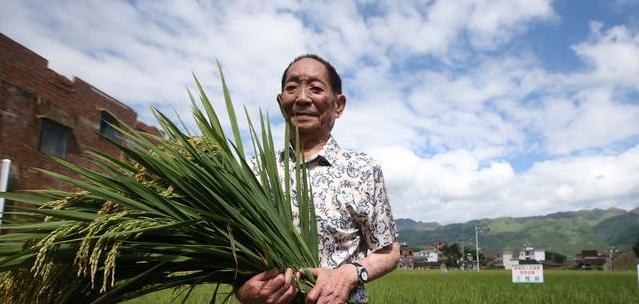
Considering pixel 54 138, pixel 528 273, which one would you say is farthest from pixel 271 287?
pixel 528 273

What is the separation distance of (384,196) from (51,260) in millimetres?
982

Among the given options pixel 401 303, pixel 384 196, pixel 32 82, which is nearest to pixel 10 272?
pixel 384 196

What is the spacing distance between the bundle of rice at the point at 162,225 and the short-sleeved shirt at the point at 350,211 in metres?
0.11

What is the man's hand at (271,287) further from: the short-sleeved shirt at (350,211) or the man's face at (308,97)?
the man's face at (308,97)

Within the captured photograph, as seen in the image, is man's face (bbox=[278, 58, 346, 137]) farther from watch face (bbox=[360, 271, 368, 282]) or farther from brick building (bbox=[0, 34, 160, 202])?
brick building (bbox=[0, 34, 160, 202])

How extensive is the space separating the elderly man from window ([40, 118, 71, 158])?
10.7 m

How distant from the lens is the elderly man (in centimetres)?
145

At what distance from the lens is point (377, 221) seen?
1562 mm

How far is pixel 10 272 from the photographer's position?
1.16m

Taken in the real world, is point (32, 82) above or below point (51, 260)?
above

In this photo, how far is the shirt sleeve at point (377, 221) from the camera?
1549 millimetres

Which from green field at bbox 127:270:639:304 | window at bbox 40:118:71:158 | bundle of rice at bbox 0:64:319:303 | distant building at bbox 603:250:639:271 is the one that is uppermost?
window at bbox 40:118:71:158

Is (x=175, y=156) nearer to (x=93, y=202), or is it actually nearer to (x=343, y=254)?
(x=93, y=202)

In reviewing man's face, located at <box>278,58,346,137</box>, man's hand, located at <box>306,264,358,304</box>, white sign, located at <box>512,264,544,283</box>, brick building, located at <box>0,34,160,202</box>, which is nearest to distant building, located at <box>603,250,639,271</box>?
white sign, located at <box>512,264,544,283</box>
